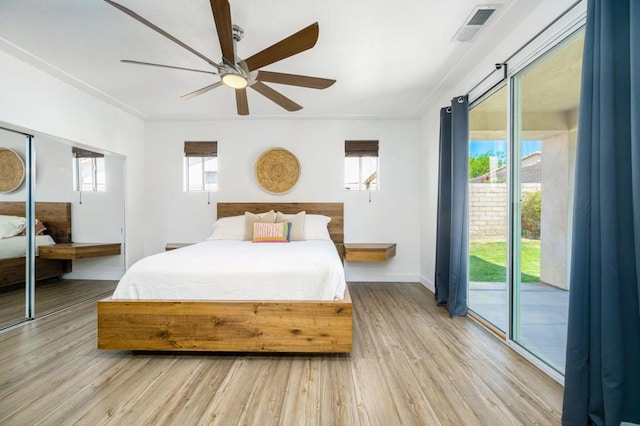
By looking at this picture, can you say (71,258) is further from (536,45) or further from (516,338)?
(536,45)

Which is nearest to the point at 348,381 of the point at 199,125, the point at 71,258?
the point at 71,258

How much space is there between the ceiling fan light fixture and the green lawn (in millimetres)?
2670

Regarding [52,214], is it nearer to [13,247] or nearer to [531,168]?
[13,247]

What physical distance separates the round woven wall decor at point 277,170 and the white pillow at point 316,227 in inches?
26.2

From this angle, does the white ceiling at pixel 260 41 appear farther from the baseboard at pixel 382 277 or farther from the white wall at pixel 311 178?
the baseboard at pixel 382 277

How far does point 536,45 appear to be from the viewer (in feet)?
6.33

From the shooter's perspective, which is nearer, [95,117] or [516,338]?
[516,338]

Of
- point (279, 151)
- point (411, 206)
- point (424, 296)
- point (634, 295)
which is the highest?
point (279, 151)

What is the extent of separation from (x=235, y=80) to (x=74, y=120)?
8.20 feet

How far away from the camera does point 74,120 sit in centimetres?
311

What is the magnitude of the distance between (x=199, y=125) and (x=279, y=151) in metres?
1.39

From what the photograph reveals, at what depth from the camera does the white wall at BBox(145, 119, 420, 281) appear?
4180mm

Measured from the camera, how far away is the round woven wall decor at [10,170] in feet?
8.13

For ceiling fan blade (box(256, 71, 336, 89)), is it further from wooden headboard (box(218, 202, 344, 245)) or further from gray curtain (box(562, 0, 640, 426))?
wooden headboard (box(218, 202, 344, 245))
